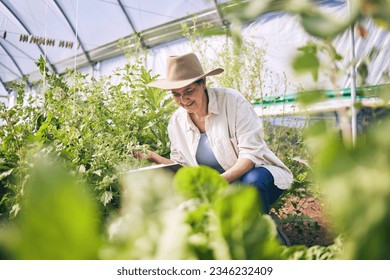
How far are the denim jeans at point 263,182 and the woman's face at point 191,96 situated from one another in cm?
37

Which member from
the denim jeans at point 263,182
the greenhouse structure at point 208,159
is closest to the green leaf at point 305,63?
the greenhouse structure at point 208,159

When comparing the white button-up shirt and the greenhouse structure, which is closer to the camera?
the greenhouse structure

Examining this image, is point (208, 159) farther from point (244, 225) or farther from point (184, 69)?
point (244, 225)

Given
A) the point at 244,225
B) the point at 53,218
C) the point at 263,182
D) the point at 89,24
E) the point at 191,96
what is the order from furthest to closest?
1. the point at 89,24
2. the point at 191,96
3. the point at 263,182
4. the point at 244,225
5. the point at 53,218

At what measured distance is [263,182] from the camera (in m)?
1.53

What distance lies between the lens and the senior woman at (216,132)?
1623 millimetres

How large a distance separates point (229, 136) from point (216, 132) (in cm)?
6

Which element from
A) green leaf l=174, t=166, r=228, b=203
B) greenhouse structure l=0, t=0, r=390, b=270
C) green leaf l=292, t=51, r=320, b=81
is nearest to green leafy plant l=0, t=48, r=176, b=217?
greenhouse structure l=0, t=0, r=390, b=270

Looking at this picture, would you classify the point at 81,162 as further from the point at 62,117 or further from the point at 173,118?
the point at 173,118

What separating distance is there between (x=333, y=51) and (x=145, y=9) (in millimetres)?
6324

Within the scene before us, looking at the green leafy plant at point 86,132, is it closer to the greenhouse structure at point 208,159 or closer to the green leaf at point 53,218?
the greenhouse structure at point 208,159

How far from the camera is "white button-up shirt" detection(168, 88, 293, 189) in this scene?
1.65 metres

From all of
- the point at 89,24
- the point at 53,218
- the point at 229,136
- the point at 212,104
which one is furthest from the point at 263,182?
the point at 89,24

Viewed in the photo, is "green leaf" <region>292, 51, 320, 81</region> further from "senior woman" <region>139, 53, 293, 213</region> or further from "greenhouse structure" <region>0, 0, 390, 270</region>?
"senior woman" <region>139, 53, 293, 213</region>
